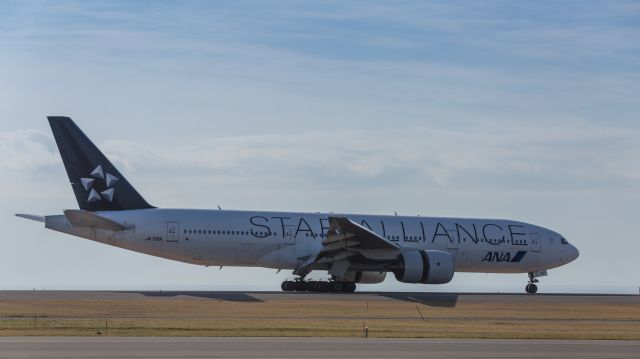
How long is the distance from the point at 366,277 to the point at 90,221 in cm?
1207

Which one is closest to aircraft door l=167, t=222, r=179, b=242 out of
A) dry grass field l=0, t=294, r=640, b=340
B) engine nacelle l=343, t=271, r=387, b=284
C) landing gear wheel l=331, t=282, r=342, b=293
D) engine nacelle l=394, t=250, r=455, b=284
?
dry grass field l=0, t=294, r=640, b=340

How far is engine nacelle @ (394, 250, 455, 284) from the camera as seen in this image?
4131 centimetres

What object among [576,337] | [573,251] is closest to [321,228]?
[573,251]

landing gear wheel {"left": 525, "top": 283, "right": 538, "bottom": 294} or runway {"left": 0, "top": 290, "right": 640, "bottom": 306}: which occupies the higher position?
landing gear wheel {"left": 525, "top": 283, "right": 538, "bottom": 294}

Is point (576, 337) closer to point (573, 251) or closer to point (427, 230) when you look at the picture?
point (427, 230)

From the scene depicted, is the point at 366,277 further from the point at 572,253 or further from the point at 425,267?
the point at 572,253

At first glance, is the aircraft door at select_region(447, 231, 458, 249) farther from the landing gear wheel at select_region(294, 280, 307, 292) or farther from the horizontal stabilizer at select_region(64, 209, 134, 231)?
the horizontal stabilizer at select_region(64, 209, 134, 231)

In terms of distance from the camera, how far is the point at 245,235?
43375 millimetres

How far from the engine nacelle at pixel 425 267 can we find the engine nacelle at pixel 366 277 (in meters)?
2.79

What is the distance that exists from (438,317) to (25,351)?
15629 mm

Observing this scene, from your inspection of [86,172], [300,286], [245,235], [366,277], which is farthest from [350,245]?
[86,172]

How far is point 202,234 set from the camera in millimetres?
42844

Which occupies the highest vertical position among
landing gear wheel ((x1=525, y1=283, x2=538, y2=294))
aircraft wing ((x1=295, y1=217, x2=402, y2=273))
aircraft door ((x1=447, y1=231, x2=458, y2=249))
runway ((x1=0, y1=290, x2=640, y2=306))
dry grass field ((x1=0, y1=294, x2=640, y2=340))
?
aircraft door ((x1=447, y1=231, x2=458, y2=249))

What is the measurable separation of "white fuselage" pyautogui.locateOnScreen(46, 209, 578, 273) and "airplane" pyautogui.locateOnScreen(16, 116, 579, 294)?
41 millimetres
